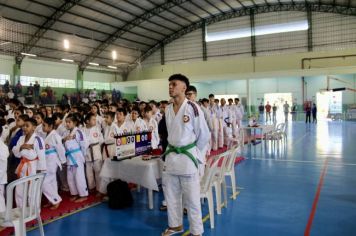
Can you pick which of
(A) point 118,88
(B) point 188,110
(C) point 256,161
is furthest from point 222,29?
(B) point 188,110

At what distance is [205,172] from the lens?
3.97 m

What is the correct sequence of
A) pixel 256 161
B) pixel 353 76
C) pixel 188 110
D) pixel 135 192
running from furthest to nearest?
pixel 353 76 → pixel 256 161 → pixel 135 192 → pixel 188 110

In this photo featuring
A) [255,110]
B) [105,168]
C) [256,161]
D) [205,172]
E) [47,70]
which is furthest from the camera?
[255,110]

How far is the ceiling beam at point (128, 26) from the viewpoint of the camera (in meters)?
20.5

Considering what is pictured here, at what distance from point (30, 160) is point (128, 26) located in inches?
770

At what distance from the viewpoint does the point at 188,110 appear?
122 inches

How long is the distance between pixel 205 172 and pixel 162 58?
23.9m

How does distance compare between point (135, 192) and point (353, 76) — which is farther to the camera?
point (353, 76)

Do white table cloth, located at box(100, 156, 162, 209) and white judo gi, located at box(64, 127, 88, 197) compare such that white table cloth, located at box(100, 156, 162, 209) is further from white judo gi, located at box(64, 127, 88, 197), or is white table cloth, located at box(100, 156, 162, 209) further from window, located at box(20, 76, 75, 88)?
window, located at box(20, 76, 75, 88)

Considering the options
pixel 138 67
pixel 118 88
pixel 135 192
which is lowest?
pixel 135 192

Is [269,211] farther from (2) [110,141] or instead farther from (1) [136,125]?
(1) [136,125]

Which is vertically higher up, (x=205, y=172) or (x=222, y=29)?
(x=222, y=29)

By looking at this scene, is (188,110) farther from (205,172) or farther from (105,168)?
(105,168)

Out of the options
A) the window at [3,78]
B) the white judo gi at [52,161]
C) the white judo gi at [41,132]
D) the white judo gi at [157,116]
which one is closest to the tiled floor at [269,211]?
the white judo gi at [52,161]
